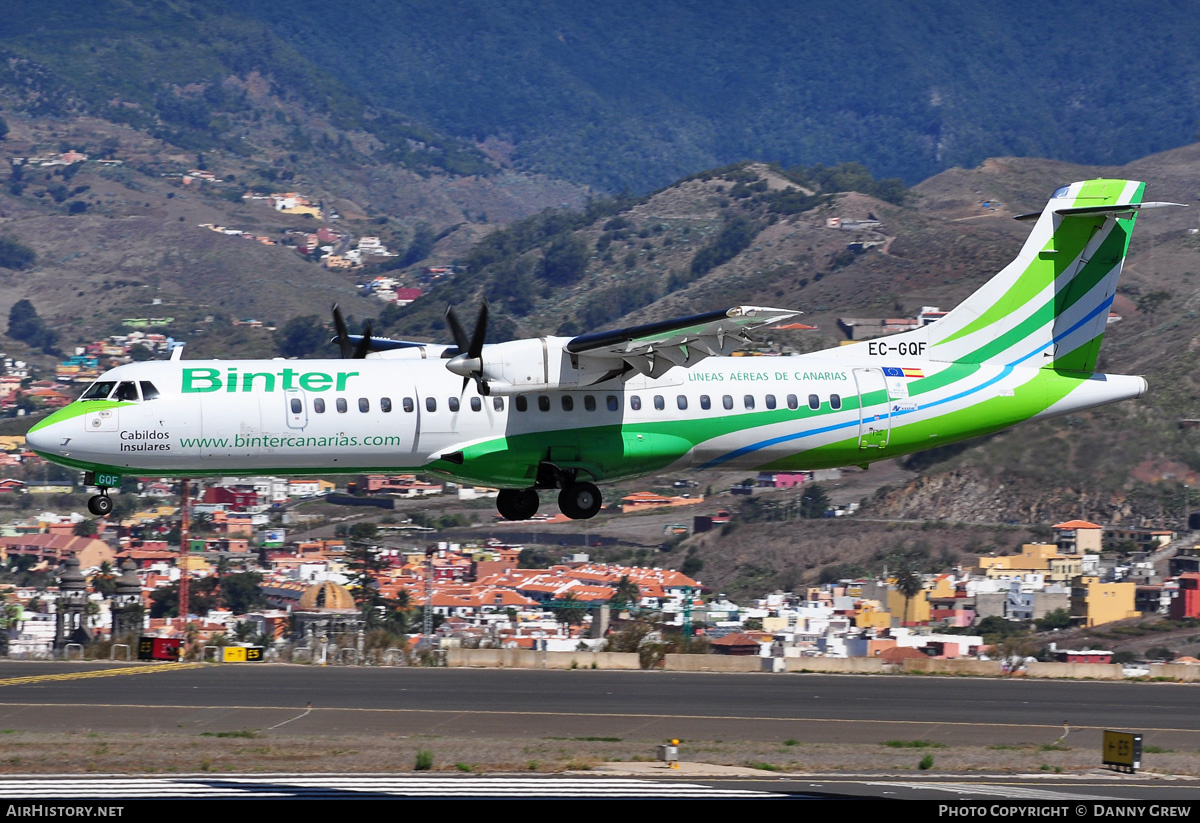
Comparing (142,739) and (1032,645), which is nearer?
(142,739)

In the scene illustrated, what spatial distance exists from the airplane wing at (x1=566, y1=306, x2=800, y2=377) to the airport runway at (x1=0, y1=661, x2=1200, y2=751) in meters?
9.72

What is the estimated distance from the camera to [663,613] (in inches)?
3457

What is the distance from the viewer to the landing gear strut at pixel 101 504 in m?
35.7

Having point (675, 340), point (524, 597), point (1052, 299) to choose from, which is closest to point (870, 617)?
point (524, 597)

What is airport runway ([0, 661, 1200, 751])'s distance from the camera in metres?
41.1

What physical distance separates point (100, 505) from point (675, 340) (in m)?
13.1

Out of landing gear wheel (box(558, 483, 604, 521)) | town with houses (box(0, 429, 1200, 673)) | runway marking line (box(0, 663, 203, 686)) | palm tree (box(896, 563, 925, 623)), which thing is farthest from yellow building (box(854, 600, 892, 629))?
landing gear wheel (box(558, 483, 604, 521))

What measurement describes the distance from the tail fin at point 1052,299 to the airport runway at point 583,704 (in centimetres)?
969

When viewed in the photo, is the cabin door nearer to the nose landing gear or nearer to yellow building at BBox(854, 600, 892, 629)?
the nose landing gear

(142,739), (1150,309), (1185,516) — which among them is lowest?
(142,739)

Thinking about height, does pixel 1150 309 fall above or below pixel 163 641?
above
